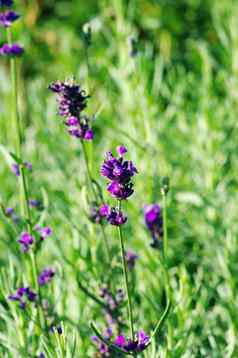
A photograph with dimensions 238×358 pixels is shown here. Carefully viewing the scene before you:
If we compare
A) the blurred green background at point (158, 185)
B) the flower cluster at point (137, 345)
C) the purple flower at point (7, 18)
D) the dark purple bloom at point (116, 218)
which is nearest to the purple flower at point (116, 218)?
the dark purple bloom at point (116, 218)

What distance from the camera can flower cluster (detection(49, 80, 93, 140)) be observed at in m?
1.36

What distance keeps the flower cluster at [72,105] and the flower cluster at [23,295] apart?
44cm

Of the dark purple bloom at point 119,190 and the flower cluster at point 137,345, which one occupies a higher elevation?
the dark purple bloom at point 119,190

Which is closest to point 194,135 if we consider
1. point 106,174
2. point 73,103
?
point 73,103

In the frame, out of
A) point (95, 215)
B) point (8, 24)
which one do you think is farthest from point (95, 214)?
point (8, 24)

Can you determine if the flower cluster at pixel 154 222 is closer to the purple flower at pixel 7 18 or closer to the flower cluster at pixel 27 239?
the flower cluster at pixel 27 239

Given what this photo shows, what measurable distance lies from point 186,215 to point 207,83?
0.58 meters

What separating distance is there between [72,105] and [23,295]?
0.54m

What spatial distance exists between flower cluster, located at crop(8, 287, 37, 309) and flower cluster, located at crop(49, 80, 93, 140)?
0.44 m

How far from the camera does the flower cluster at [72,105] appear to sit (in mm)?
1355

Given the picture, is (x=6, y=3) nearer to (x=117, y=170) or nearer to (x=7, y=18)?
(x=7, y=18)

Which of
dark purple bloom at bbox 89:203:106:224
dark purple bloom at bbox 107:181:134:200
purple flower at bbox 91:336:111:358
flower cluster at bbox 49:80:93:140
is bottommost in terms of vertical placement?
purple flower at bbox 91:336:111:358

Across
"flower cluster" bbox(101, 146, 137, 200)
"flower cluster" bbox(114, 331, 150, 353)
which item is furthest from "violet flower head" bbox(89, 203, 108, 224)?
"flower cluster" bbox(101, 146, 137, 200)

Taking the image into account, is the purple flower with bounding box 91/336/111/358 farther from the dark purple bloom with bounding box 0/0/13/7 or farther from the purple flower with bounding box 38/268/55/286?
the dark purple bloom with bounding box 0/0/13/7
